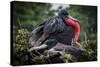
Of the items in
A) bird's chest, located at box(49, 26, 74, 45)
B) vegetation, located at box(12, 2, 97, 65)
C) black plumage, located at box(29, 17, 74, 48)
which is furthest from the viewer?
bird's chest, located at box(49, 26, 74, 45)

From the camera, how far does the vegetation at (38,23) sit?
2883 millimetres

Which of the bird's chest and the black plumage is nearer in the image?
the black plumage

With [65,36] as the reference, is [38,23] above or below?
above

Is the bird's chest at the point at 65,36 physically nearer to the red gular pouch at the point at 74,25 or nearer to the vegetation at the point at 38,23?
the red gular pouch at the point at 74,25

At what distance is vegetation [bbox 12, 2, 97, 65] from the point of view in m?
2.88

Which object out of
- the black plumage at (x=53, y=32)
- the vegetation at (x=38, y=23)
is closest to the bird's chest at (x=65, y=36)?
the black plumage at (x=53, y=32)

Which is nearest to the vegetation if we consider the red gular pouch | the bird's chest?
the red gular pouch

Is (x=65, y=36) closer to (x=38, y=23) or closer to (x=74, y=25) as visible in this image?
(x=74, y=25)

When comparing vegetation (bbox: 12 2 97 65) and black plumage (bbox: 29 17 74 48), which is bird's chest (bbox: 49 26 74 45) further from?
vegetation (bbox: 12 2 97 65)

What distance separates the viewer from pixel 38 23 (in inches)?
118

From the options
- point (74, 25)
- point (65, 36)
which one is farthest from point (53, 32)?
point (74, 25)

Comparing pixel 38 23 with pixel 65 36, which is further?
pixel 65 36

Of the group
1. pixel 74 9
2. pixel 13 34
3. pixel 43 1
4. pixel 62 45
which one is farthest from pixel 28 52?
pixel 74 9
